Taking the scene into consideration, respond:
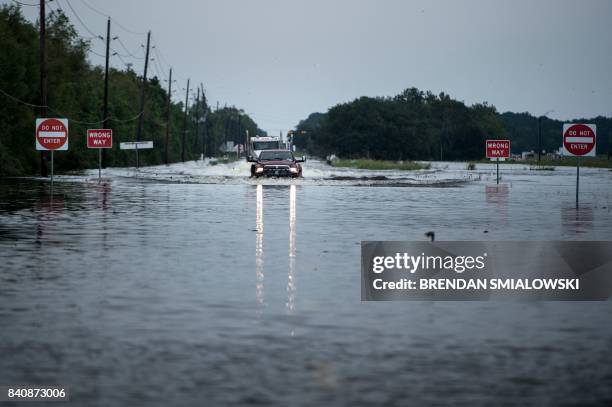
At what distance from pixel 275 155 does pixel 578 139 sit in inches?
1145

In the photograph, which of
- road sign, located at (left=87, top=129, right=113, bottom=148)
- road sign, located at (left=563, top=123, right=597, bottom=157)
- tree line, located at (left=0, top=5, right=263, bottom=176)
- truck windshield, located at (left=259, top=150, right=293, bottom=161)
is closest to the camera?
road sign, located at (left=563, top=123, right=597, bottom=157)

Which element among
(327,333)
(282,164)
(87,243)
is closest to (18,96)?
(282,164)

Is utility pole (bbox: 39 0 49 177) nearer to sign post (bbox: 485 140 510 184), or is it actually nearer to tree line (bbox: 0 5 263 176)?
tree line (bbox: 0 5 263 176)

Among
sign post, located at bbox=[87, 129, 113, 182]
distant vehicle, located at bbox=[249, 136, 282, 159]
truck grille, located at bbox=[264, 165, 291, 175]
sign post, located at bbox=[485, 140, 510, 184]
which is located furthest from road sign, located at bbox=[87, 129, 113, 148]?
distant vehicle, located at bbox=[249, 136, 282, 159]

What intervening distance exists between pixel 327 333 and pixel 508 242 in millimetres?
8983

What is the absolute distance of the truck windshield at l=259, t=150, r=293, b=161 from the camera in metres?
54.6

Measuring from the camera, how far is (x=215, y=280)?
40.9 feet

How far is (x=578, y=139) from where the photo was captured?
27562 millimetres

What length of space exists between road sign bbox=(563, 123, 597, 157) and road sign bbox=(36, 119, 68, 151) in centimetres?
1692

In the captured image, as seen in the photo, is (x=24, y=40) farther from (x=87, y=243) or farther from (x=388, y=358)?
(x=388, y=358)

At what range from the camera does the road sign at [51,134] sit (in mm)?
34938

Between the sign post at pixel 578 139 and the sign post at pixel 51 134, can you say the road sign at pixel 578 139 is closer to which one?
the sign post at pixel 578 139

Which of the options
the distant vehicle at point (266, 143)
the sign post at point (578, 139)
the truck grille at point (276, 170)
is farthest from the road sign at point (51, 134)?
the distant vehicle at point (266, 143)

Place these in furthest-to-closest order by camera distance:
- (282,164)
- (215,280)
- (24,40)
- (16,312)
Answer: (24,40), (282,164), (215,280), (16,312)
